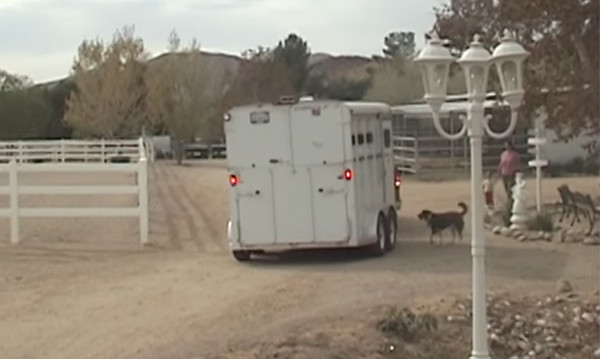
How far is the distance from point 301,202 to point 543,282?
3699 millimetres

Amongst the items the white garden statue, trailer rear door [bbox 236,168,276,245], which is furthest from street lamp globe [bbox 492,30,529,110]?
the white garden statue

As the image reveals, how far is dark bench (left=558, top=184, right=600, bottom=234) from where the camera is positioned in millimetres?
21375

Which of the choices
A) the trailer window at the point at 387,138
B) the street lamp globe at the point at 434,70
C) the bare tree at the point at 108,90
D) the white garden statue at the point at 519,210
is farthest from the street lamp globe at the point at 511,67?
the bare tree at the point at 108,90

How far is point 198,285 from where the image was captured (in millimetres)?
15078

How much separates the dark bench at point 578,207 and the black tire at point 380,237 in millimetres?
4260

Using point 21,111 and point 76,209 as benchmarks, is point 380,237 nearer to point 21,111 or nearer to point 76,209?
point 76,209

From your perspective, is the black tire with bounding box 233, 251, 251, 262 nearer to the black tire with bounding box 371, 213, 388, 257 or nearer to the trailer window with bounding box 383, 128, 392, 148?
the black tire with bounding box 371, 213, 388, 257

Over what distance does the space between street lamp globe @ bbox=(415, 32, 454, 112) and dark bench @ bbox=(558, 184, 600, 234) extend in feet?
37.3

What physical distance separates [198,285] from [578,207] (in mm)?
9502

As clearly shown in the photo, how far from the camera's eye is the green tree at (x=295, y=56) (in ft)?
260

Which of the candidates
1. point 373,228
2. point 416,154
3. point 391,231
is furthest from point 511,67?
point 416,154

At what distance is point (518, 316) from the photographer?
1262cm

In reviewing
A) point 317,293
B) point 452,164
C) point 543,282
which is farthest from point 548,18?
point 452,164

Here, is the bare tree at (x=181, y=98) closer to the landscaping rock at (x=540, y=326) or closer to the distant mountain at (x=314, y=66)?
the distant mountain at (x=314, y=66)
